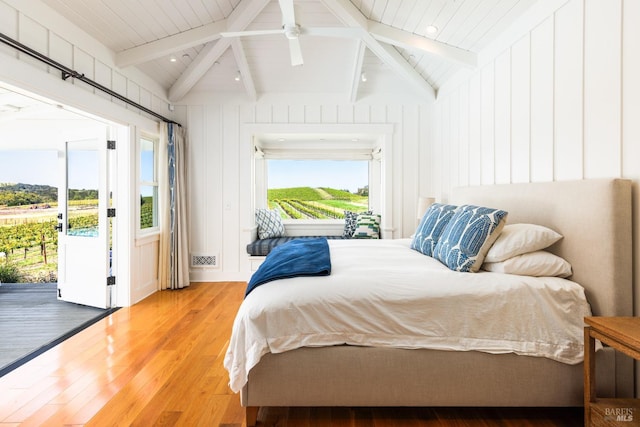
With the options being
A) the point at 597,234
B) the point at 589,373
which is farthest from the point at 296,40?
the point at 589,373

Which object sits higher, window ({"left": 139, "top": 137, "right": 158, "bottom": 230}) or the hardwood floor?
window ({"left": 139, "top": 137, "right": 158, "bottom": 230})

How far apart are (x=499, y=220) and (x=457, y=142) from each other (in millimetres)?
1980

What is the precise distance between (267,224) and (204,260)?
3.37 ft

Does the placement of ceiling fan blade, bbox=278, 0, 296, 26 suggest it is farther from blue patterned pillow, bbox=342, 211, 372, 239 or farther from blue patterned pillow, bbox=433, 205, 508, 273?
blue patterned pillow, bbox=342, 211, 372, 239

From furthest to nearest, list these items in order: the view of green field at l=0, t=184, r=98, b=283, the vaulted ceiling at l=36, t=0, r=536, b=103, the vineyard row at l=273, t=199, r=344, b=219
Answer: the vineyard row at l=273, t=199, r=344, b=219
the view of green field at l=0, t=184, r=98, b=283
the vaulted ceiling at l=36, t=0, r=536, b=103

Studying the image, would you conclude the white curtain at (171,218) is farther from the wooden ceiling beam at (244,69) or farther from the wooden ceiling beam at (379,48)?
the wooden ceiling beam at (379,48)

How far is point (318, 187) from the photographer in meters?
5.83

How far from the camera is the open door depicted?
3.52 metres

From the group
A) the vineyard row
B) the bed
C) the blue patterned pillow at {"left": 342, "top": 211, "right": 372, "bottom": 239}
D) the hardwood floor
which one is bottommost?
the hardwood floor

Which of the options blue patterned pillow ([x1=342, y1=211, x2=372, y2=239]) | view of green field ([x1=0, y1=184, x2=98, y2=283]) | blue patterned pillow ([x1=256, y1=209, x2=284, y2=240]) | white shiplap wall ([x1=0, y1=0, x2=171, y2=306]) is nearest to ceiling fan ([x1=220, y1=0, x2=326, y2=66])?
white shiplap wall ([x1=0, y1=0, x2=171, y2=306])

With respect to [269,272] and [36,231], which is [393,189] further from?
[36,231]

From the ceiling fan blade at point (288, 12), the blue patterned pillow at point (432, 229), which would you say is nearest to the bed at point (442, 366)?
the blue patterned pillow at point (432, 229)

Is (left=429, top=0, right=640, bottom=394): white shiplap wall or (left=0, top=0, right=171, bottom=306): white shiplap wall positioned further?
(left=0, top=0, right=171, bottom=306): white shiplap wall

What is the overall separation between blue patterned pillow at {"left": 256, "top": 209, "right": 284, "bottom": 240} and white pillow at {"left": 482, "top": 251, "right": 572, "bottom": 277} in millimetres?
3555
